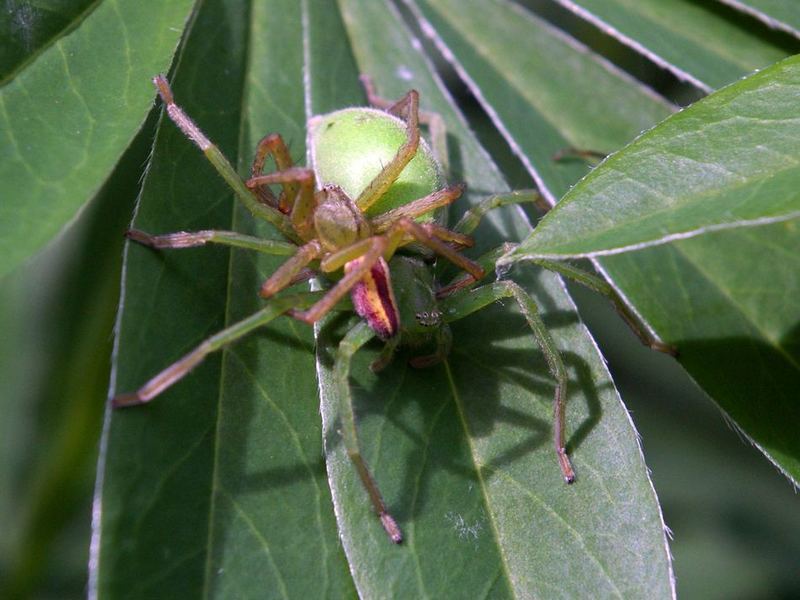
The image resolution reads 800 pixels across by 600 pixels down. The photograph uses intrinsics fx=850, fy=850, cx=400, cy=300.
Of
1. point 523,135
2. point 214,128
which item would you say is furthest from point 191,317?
point 523,135

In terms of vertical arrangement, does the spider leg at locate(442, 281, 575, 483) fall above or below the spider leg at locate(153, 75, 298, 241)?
below

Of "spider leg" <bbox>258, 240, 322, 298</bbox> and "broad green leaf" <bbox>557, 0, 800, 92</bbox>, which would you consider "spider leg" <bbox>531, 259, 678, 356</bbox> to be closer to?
"spider leg" <bbox>258, 240, 322, 298</bbox>

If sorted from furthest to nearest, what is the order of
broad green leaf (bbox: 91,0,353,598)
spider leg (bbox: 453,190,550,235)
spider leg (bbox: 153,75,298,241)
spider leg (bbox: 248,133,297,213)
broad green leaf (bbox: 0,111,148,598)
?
broad green leaf (bbox: 0,111,148,598) < spider leg (bbox: 453,190,550,235) < spider leg (bbox: 248,133,297,213) < spider leg (bbox: 153,75,298,241) < broad green leaf (bbox: 91,0,353,598)

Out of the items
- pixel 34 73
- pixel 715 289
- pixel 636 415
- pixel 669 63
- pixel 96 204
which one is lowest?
pixel 636 415

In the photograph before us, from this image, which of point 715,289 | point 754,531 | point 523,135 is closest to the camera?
point 715,289

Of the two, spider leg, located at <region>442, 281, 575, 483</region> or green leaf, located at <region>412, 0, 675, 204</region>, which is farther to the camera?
green leaf, located at <region>412, 0, 675, 204</region>

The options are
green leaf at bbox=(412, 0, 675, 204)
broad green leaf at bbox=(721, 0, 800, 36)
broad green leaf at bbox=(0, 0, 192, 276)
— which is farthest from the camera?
green leaf at bbox=(412, 0, 675, 204)

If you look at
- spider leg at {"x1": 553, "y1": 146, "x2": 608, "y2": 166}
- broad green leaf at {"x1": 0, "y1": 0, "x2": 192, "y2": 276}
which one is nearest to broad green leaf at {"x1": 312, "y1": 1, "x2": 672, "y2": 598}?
spider leg at {"x1": 553, "y1": 146, "x2": 608, "y2": 166}

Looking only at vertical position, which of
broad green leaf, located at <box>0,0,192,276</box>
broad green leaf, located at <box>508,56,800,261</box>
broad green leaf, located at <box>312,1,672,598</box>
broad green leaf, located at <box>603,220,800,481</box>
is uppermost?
broad green leaf, located at <box>0,0,192,276</box>

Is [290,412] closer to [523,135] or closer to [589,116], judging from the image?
[523,135]
